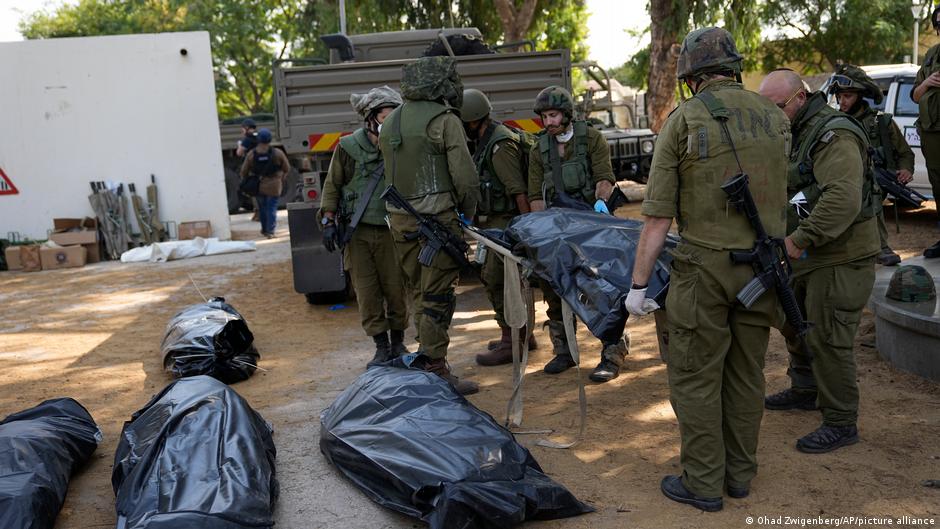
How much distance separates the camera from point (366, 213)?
18.0ft

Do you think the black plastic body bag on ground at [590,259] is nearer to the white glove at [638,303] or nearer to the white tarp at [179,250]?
the white glove at [638,303]

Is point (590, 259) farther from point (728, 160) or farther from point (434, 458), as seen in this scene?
point (434, 458)

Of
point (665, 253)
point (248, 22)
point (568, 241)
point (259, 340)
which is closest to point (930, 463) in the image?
point (665, 253)

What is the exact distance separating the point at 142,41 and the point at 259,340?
7.31 metres

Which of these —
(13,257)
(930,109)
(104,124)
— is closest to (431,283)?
(930,109)

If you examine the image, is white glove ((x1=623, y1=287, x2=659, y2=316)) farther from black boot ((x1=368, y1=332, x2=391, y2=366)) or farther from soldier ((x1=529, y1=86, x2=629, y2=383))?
→ black boot ((x1=368, y1=332, x2=391, y2=366))

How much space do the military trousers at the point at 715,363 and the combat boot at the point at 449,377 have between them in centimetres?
186

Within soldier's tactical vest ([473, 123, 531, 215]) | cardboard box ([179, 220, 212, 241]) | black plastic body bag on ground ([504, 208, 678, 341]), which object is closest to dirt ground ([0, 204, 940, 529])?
black plastic body bag on ground ([504, 208, 678, 341])

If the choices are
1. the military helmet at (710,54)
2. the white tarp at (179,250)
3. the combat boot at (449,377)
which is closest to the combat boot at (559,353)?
the combat boot at (449,377)

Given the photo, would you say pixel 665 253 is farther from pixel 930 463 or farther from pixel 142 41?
pixel 142 41

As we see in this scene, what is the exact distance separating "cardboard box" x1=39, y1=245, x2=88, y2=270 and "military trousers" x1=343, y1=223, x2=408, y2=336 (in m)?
7.54

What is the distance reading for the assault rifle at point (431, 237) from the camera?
495 centimetres

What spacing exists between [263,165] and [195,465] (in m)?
10.5

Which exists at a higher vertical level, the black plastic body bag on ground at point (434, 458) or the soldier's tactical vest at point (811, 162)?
the soldier's tactical vest at point (811, 162)
